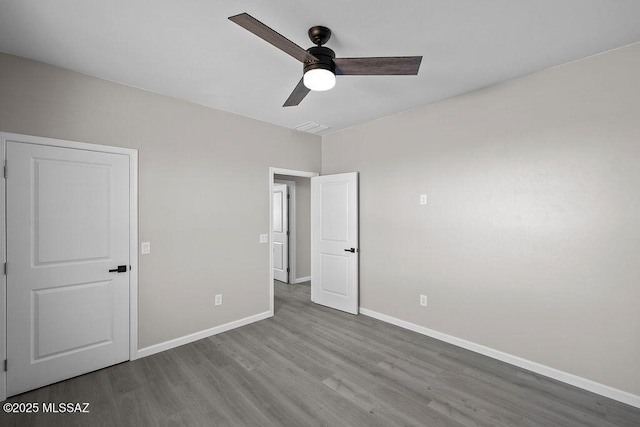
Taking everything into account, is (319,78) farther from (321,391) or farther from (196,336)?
(196,336)

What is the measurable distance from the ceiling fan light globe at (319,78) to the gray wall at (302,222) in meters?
3.84

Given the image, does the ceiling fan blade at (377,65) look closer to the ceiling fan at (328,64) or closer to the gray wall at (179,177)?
the ceiling fan at (328,64)

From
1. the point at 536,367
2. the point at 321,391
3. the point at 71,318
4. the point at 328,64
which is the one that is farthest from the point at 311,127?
the point at 536,367

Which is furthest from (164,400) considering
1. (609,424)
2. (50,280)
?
(609,424)

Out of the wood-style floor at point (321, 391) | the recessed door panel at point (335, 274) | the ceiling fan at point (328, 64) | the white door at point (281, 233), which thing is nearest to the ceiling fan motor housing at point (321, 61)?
the ceiling fan at point (328, 64)

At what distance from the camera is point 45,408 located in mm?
2123

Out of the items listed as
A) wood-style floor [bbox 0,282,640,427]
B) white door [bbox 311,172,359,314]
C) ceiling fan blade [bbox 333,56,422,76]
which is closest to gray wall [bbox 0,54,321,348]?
wood-style floor [bbox 0,282,640,427]

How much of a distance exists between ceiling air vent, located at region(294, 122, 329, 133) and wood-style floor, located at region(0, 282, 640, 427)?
282 centimetres

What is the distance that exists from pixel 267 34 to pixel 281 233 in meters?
4.51

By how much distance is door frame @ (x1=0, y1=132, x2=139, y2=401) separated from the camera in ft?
7.26

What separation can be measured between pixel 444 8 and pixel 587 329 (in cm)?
272

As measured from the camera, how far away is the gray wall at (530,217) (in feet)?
7.31

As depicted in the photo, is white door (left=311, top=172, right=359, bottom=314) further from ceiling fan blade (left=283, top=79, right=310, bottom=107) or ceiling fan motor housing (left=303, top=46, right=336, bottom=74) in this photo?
ceiling fan motor housing (left=303, top=46, right=336, bottom=74)

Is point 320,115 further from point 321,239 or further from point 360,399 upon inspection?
point 360,399
